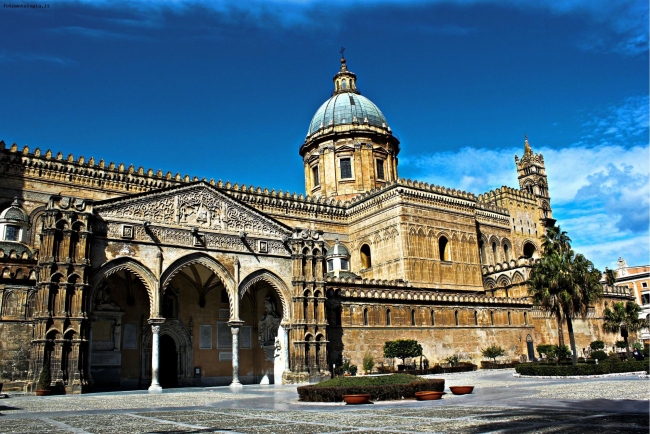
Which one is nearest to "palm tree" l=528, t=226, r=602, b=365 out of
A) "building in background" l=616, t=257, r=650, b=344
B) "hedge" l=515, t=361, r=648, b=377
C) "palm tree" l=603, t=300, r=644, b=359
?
"hedge" l=515, t=361, r=648, b=377

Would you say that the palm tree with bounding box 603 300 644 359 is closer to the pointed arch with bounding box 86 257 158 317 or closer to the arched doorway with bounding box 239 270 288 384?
the arched doorway with bounding box 239 270 288 384

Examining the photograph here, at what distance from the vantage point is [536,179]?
68500 millimetres

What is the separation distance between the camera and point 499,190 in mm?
62031

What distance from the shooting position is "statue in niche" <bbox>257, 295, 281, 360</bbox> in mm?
34969

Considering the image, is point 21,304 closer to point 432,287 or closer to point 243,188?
point 243,188

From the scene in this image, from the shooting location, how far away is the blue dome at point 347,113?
193 ft

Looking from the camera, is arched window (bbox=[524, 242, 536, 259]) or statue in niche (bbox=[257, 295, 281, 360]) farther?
arched window (bbox=[524, 242, 536, 259])

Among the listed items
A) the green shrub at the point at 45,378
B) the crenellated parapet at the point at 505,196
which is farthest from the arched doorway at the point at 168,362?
the crenellated parapet at the point at 505,196

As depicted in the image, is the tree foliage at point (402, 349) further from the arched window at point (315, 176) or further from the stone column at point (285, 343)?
the arched window at point (315, 176)

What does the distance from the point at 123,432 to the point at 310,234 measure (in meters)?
23.9

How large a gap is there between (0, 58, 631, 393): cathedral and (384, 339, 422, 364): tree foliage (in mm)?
1615

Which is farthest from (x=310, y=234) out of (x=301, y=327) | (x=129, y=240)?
(x=129, y=240)

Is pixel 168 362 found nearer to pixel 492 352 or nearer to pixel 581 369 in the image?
pixel 581 369

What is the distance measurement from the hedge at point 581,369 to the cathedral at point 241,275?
1117cm
